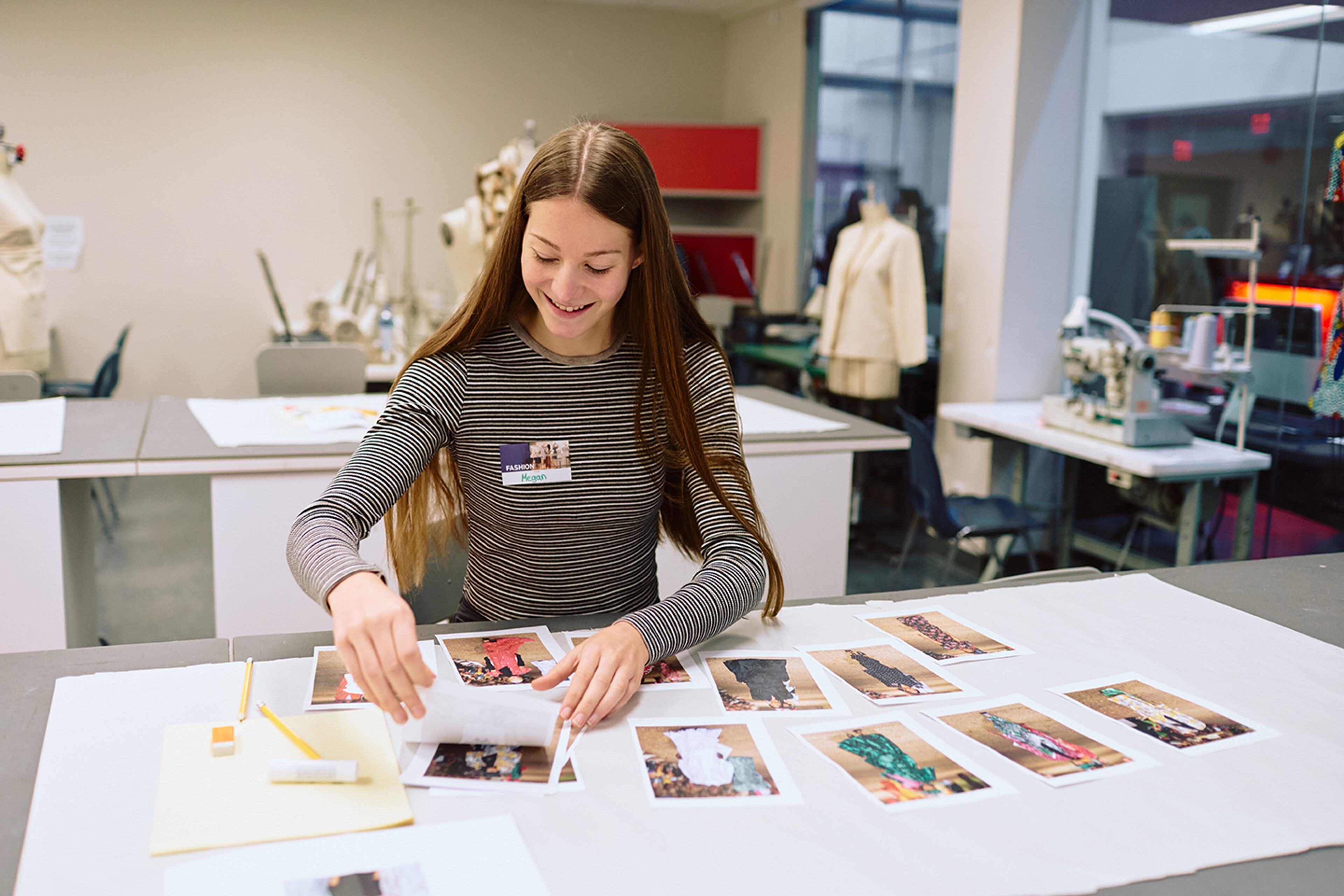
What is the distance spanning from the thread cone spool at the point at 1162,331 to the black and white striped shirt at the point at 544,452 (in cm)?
235

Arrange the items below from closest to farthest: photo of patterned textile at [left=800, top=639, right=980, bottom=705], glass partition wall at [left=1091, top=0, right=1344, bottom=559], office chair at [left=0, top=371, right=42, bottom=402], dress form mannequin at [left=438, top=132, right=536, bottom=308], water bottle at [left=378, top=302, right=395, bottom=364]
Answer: photo of patterned textile at [left=800, top=639, right=980, bottom=705]
office chair at [left=0, top=371, right=42, bottom=402]
glass partition wall at [left=1091, top=0, right=1344, bottom=559]
dress form mannequin at [left=438, top=132, right=536, bottom=308]
water bottle at [left=378, top=302, right=395, bottom=364]

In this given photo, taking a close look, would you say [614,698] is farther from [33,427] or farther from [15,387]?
[15,387]

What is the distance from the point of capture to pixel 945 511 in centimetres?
328

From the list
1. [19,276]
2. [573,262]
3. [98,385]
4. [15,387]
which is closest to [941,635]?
[573,262]

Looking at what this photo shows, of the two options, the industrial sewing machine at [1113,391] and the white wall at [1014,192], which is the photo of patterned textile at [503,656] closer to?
the industrial sewing machine at [1113,391]

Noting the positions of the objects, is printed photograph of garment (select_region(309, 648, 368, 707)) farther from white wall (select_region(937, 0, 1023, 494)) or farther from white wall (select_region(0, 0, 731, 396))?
white wall (select_region(0, 0, 731, 396))

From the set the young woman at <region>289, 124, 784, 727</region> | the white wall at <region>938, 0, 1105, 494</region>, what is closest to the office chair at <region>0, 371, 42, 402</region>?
the young woman at <region>289, 124, 784, 727</region>

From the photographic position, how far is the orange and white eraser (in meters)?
0.97

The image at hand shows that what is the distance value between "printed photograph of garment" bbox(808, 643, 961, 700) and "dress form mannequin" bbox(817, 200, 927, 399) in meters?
3.07

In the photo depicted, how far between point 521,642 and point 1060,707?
0.65 metres

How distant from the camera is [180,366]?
5965 mm

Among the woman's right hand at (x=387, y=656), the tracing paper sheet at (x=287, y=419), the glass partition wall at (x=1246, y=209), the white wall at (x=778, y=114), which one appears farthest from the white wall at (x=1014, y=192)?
the woman's right hand at (x=387, y=656)

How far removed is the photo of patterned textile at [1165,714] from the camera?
3.53 ft

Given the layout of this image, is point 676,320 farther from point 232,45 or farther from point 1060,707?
point 232,45
